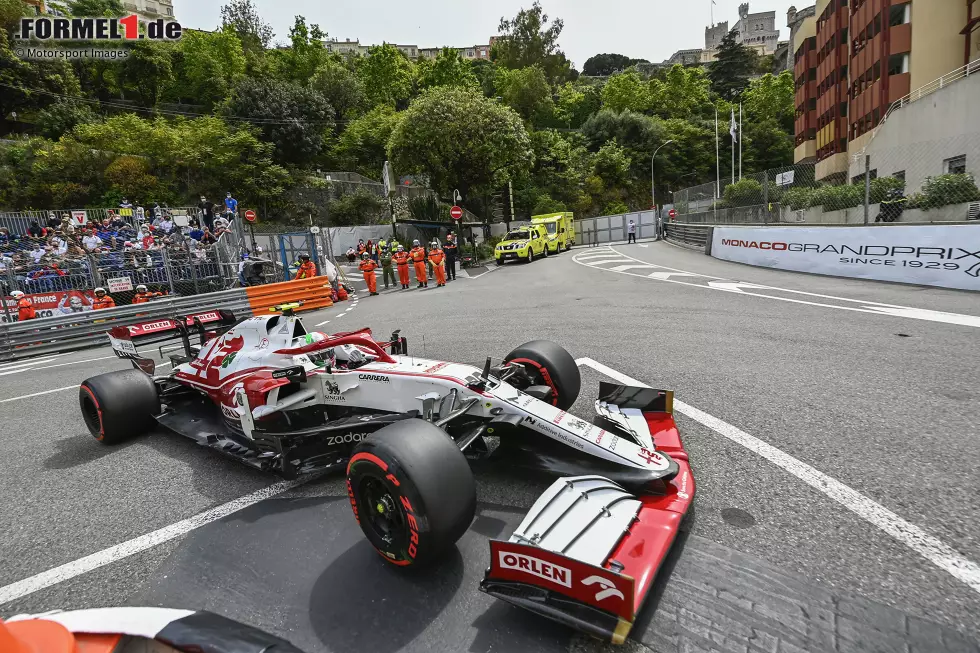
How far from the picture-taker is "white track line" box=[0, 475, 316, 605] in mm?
2879

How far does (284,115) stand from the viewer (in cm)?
3644

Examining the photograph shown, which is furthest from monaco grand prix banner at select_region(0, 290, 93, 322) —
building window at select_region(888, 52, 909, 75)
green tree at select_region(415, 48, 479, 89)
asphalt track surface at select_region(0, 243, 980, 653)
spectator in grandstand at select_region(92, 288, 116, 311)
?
green tree at select_region(415, 48, 479, 89)

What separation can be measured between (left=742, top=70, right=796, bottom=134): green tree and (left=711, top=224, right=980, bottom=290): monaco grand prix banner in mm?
64019

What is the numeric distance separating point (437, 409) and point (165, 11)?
11858 centimetres

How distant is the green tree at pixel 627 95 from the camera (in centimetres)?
6688

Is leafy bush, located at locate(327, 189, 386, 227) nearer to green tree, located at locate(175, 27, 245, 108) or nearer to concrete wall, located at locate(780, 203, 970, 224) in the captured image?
green tree, located at locate(175, 27, 245, 108)

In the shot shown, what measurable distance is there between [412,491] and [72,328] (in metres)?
12.7

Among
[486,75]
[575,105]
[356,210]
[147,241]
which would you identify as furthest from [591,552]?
Answer: [486,75]

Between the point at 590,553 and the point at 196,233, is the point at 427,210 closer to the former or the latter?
the point at 196,233

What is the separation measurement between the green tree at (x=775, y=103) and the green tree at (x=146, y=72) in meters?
64.8

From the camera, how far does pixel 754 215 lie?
21.5 metres

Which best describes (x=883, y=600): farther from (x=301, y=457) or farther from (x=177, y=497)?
(x=177, y=497)

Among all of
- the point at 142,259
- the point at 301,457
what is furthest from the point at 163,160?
the point at 301,457

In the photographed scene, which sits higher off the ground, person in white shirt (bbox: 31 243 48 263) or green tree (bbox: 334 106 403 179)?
green tree (bbox: 334 106 403 179)
